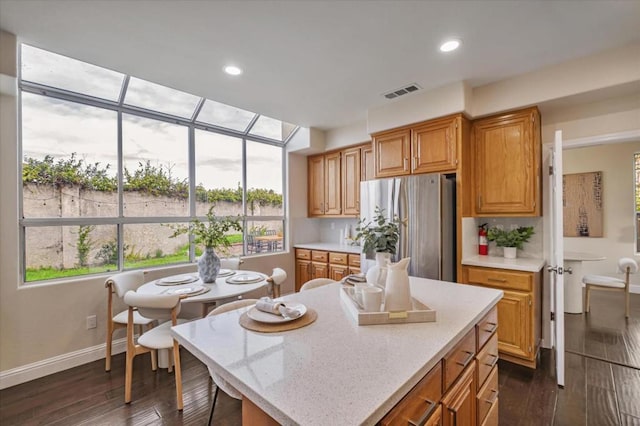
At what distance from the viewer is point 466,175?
3.05 m

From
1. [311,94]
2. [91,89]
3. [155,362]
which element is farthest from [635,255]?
[91,89]

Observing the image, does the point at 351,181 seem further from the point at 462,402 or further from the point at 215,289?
the point at 462,402

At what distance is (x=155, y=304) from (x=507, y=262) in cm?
313

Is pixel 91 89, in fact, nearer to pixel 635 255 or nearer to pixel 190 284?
pixel 190 284

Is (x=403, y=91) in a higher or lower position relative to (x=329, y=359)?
higher

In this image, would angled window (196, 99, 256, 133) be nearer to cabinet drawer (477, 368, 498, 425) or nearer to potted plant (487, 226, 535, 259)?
potted plant (487, 226, 535, 259)

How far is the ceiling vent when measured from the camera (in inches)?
119

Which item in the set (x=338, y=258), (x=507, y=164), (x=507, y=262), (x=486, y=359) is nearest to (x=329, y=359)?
(x=486, y=359)

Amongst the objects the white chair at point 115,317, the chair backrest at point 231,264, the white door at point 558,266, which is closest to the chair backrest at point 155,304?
the white chair at point 115,317

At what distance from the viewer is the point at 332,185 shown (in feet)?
15.1

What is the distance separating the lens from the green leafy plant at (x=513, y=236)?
2980mm

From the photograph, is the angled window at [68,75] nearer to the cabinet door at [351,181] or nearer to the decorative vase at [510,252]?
the cabinet door at [351,181]

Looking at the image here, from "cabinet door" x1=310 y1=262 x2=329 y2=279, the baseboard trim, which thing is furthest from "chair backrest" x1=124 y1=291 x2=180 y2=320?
"cabinet door" x1=310 y1=262 x2=329 y2=279

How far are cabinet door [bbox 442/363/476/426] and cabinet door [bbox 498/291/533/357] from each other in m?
1.64
